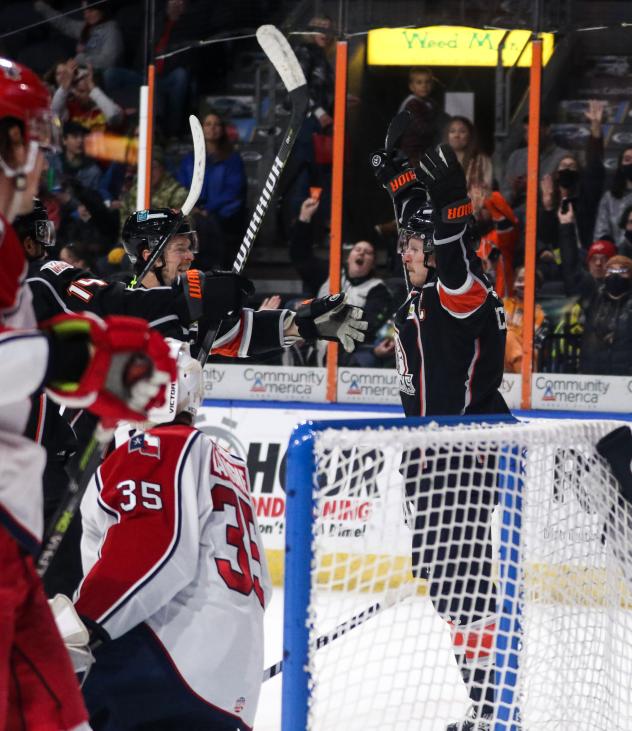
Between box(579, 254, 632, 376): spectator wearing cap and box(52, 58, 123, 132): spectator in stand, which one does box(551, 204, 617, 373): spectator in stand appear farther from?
box(52, 58, 123, 132): spectator in stand

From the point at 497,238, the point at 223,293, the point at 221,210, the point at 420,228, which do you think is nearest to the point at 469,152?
the point at 497,238

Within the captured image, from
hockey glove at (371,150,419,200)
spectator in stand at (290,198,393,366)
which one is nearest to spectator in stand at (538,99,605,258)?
spectator in stand at (290,198,393,366)

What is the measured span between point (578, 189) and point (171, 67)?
73.8 inches

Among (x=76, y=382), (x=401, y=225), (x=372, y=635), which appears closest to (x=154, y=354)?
(x=76, y=382)

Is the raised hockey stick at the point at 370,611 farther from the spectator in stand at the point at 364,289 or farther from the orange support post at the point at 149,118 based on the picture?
the orange support post at the point at 149,118

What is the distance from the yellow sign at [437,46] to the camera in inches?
212

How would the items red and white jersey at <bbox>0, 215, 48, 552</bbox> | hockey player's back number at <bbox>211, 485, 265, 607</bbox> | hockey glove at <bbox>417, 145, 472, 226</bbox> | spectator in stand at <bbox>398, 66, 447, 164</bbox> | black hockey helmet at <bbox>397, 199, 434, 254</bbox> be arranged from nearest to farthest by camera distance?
1. red and white jersey at <bbox>0, 215, 48, 552</bbox>
2. hockey player's back number at <bbox>211, 485, 265, 607</bbox>
3. hockey glove at <bbox>417, 145, 472, 226</bbox>
4. black hockey helmet at <bbox>397, 199, 434, 254</bbox>
5. spectator in stand at <bbox>398, 66, 447, 164</bbox>

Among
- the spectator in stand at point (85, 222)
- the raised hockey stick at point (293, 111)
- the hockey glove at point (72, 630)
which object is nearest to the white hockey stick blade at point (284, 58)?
the raised hockey stick at point (293, 111)

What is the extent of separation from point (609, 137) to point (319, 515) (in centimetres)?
393

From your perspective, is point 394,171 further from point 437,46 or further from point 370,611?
point 437,46

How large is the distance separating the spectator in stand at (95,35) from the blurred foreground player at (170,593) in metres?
4.08

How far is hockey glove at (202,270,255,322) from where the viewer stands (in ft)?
8.25

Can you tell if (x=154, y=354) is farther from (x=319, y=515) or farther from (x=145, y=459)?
(x=145, y=459)

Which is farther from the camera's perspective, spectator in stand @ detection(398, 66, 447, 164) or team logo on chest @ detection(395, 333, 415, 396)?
spectator in stand @ detection(398, 66, 447, 164)
